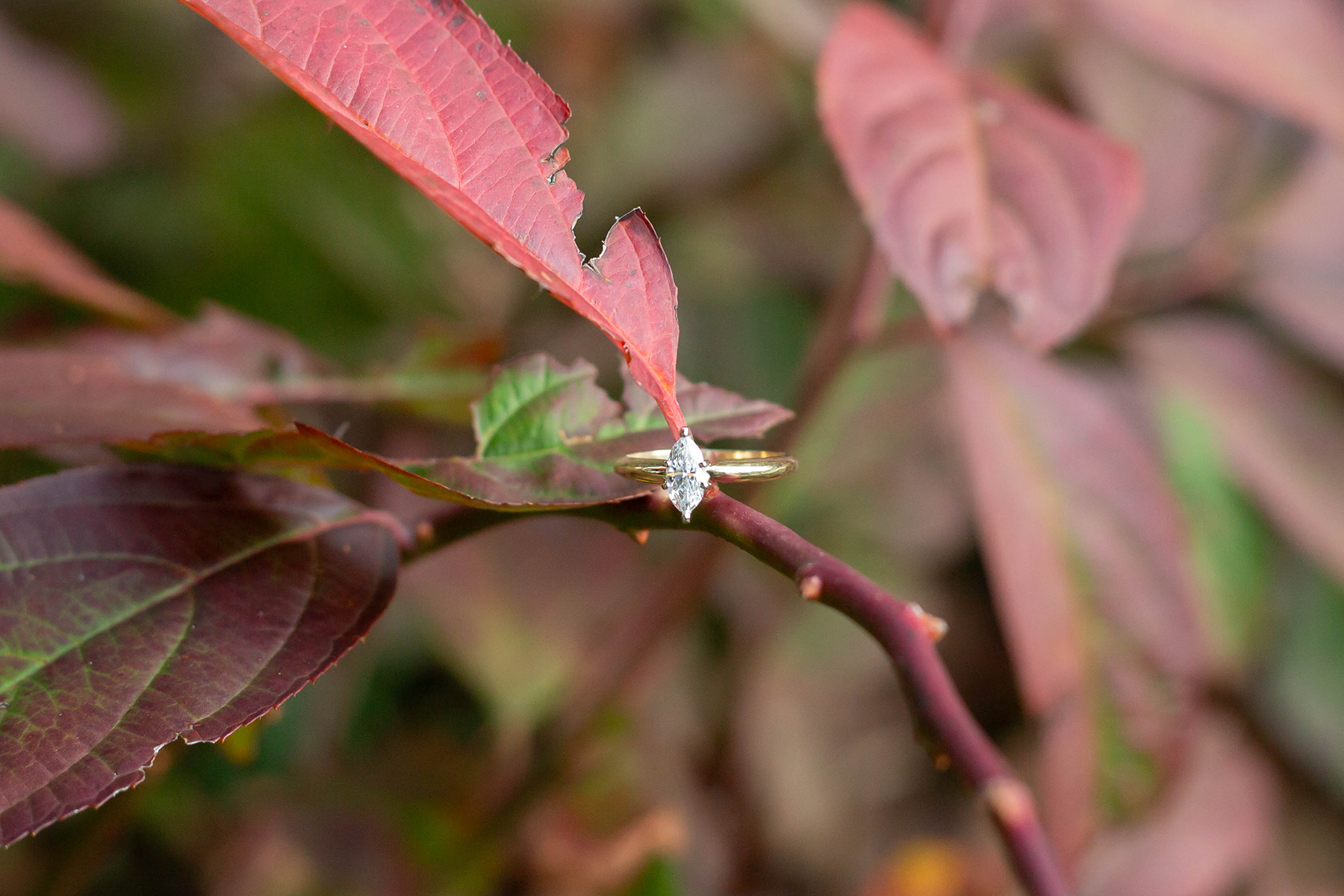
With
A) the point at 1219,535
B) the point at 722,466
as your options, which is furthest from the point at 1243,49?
the point at 722,466

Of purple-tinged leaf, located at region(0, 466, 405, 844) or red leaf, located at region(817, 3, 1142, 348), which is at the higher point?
red leaf, located at region(817, 3, 1142, 348)

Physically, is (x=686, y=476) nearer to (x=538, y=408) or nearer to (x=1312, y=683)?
(x=538, y=408)

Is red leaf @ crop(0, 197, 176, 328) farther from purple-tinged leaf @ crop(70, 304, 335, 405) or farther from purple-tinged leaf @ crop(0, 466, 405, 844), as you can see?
purple-tinged leaf @ crop(0, 466, 405, 844)

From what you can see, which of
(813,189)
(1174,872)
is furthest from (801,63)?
(1174,872)

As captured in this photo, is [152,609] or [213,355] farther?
[213,355]

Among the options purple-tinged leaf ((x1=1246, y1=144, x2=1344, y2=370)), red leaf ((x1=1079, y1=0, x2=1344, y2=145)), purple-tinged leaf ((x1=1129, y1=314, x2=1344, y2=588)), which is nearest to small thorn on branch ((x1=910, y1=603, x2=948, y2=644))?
red leaf ((x1=1079, y1=0, x2=1344, y2=145))

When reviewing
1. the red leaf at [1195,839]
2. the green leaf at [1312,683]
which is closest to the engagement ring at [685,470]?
the red leaf at [1195,839]

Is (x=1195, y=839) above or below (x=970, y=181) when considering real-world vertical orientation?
below
